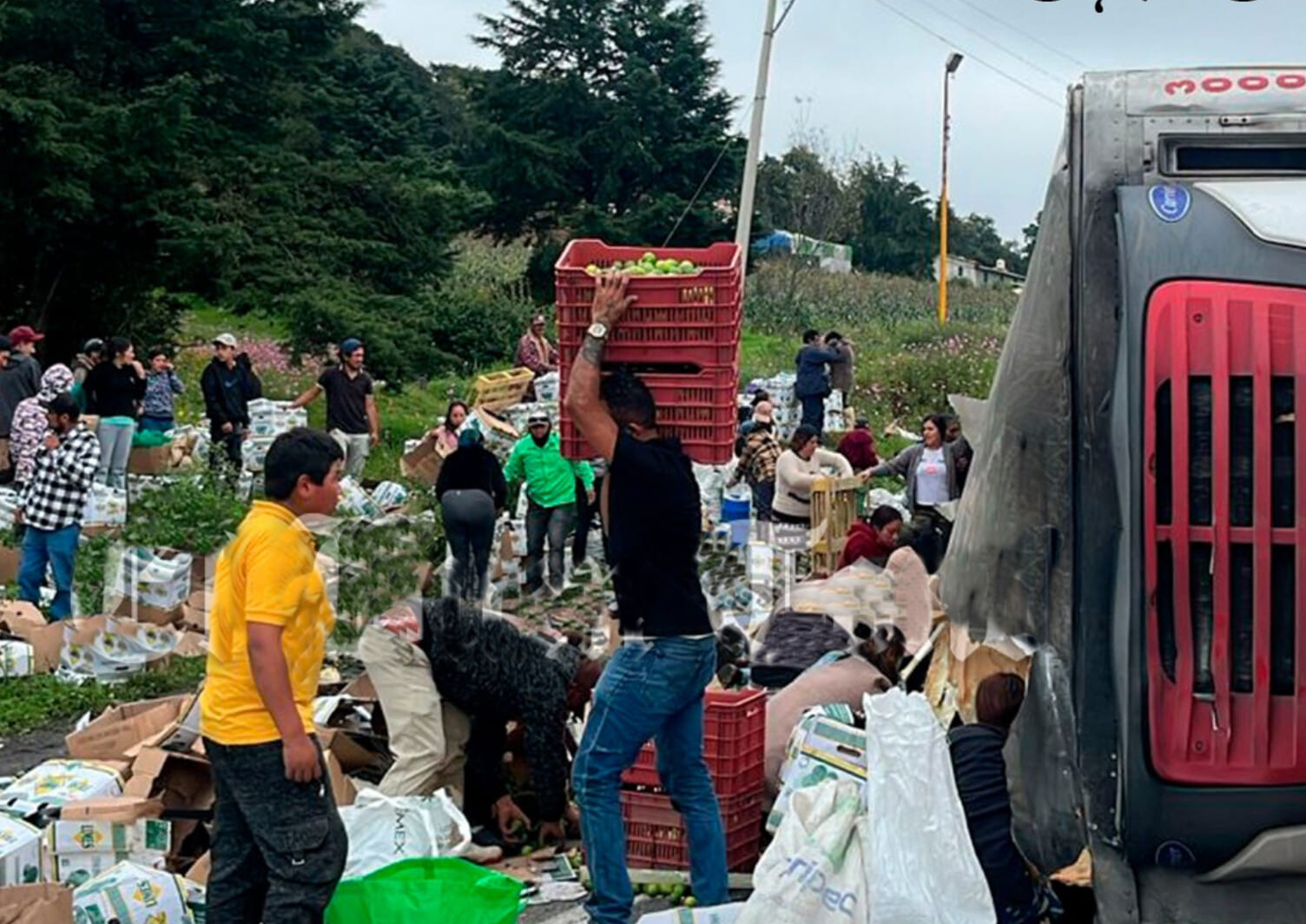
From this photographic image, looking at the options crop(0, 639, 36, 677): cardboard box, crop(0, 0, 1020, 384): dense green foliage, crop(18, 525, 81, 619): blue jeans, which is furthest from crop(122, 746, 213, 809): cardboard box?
crop(0, 0, 1020, 384): dense green foliage

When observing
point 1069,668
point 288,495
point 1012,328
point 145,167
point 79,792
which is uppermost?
point 145,167

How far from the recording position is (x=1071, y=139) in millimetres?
4453

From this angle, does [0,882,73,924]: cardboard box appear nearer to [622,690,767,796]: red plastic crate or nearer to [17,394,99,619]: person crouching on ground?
[622,690,767,796]: red plastic crate

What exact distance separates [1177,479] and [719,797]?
3062 millimetres

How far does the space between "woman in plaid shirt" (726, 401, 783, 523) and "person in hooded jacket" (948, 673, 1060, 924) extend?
9.76 meters

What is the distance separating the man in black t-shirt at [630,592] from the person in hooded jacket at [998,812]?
0.90m

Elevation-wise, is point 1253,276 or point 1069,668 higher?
point 1253,276

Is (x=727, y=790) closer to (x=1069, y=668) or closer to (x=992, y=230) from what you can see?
(x=1069, y=668)

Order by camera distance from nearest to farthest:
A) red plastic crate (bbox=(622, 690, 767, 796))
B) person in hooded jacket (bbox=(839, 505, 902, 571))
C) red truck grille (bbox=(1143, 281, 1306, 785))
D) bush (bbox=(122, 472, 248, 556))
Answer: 1. red truck grille (bbox=(1143, 281, 1306, 785))
2. red plastic crate (bbox=(622, 690, 767, 796))
3. person in hooded jacket (bbox=(839, 505, 902, 571))
4. bush (bbox=(122, 472, 248, 556))

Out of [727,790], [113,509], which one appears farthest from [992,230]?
[727,790]

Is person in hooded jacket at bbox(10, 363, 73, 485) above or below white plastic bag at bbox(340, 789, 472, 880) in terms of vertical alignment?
above

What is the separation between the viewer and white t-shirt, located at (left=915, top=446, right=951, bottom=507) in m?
14.2

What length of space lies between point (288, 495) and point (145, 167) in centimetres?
1624

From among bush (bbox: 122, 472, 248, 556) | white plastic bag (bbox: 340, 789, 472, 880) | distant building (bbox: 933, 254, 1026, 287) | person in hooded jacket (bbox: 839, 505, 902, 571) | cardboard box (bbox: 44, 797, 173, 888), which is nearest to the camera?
white plastic bag (bbox: 340, 789, 472, 880)
